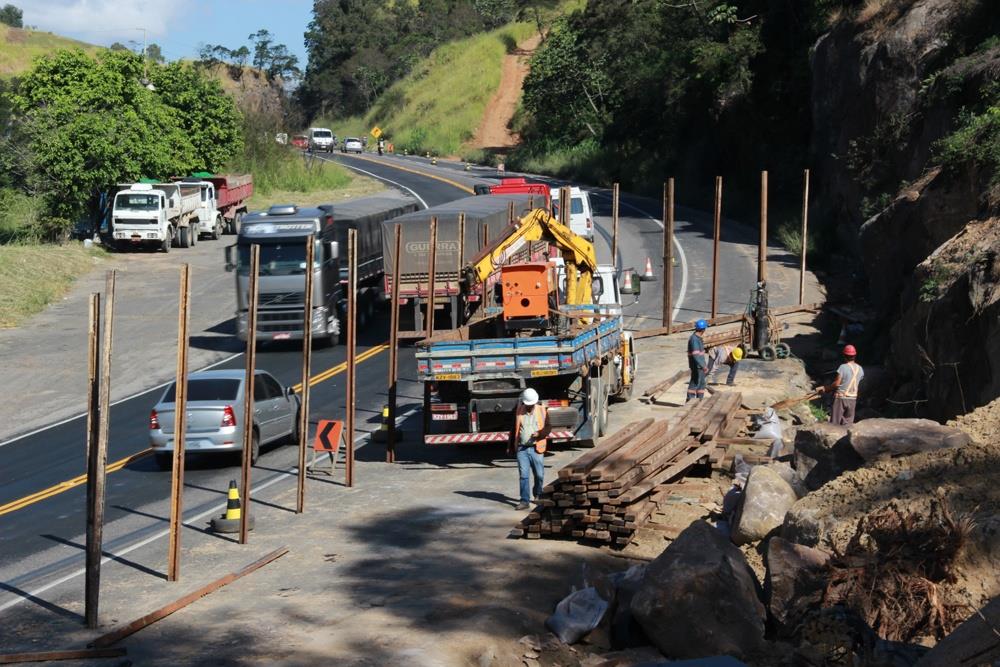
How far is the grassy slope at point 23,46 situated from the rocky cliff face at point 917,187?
78.0 metres

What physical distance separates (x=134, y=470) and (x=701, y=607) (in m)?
13.2

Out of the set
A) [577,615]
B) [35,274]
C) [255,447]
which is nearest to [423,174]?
[35,274]

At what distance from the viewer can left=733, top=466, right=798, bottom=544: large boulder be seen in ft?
48.2

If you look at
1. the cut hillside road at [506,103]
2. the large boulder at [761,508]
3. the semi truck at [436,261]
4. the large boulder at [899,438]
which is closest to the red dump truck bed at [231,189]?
the semi truck at [436,261]

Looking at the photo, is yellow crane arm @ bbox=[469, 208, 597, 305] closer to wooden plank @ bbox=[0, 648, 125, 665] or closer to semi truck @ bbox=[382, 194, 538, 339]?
semi truck @ bbox=[382, 194, 538, 339]

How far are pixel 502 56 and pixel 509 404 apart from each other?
4208 inches

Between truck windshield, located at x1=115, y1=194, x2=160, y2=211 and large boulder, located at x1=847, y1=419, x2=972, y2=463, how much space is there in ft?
134

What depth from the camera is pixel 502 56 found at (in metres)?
123

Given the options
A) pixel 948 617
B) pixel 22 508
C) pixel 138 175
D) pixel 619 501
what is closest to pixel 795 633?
pixel 948 617

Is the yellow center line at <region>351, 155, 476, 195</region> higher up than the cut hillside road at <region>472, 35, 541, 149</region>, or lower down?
lower down

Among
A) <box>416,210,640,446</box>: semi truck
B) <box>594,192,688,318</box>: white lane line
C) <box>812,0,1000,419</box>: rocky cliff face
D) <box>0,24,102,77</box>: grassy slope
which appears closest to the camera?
<box>416,210,640,446</box>: semi truck

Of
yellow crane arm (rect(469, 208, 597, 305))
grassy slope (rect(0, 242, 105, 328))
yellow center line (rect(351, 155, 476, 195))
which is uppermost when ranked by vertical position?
yellow center line (rect(351, 155, 476, 195))

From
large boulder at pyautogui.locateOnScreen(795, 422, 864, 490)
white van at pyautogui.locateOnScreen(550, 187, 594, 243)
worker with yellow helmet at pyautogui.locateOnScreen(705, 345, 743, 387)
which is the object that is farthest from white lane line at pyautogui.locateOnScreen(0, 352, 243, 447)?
large boulder at pyautogui.locateOnScreen(795, 422, 864, 490)

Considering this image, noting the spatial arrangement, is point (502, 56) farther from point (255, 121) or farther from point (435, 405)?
point (435, 405)
